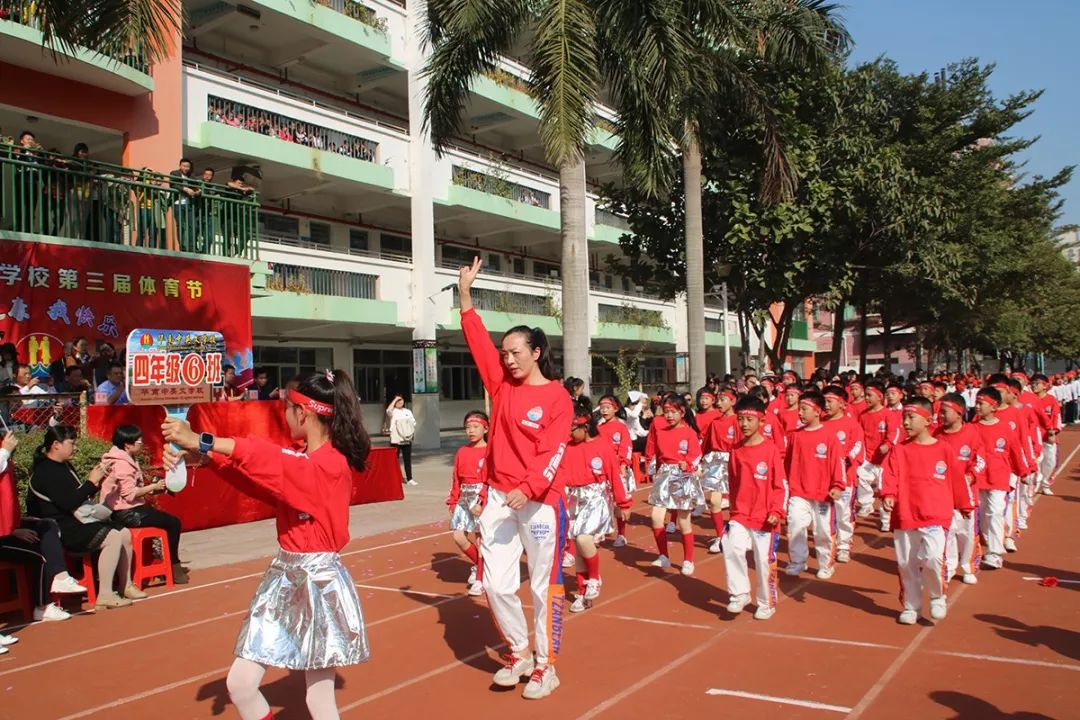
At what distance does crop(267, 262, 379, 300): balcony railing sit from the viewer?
985 inches

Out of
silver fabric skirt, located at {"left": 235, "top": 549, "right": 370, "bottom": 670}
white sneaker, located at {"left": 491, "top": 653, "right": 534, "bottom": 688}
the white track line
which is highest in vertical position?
silver fabric skirt, located at {"left": 235, "top": 549, "right": 370, "bottom": 670}

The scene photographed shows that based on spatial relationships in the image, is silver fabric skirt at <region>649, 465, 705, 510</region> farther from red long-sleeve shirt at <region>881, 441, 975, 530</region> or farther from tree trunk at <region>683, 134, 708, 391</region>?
tree trunk at <region>683, 134, 708, 391</region>

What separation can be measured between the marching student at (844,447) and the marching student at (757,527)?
2.01 metres

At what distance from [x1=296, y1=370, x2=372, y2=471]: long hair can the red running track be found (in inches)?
70.1

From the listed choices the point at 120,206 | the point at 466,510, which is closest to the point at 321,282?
the point at 120,206

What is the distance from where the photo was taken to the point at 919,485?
7062mm

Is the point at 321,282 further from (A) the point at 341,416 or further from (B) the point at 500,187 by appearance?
(A) the point at 341,416

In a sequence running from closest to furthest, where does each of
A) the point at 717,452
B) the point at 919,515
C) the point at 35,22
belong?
the point at 919,515 → the point at 717,452 → the point at 35,22

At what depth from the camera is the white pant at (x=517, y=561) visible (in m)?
5.41

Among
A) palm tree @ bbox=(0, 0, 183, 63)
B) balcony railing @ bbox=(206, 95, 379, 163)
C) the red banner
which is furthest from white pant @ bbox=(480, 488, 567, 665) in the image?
balcony railing @ bbox=(206, 95, 379, 163)

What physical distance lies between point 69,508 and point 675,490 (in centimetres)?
559

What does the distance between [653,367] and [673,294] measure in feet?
81.2

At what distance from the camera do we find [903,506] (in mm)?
7059

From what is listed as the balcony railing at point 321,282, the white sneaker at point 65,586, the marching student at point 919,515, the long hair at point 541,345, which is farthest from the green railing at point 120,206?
the marching student at point 919,515
